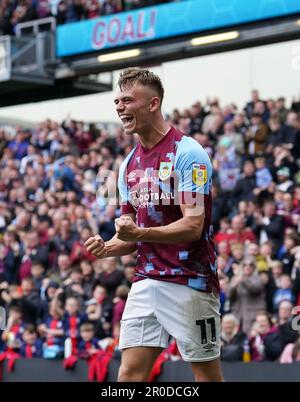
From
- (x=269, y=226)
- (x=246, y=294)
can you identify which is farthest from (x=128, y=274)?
(x=269, y=226)

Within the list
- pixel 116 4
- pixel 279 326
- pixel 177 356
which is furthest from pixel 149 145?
pixel 116 4

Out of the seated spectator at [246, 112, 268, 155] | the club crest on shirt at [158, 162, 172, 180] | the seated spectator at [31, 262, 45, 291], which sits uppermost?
the seated spectator at [246, 112, 268, 155]

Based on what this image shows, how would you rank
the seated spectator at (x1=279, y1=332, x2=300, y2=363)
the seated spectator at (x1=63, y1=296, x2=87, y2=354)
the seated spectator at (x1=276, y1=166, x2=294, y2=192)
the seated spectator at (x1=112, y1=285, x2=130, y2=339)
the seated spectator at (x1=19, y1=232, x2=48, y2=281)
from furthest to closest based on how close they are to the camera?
the seated spectator at (x1=19, y1=232, x2=48, y2=281)
the seated spectator at (x1=276, y1=166, x2=294, y2=192)
the seated spectator at (x1=63, y1=296, x2=87, y2=354)
the seated spectator at (x1=112, y1=285, x2=130, y2=339)
the seated spectator at (x1=279, y1=332, x2=300, y2=363)

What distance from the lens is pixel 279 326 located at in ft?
37.8

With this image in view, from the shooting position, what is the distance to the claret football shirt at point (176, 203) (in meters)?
5.75

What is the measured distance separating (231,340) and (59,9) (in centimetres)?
1232

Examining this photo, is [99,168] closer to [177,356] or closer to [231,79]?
[231,79]

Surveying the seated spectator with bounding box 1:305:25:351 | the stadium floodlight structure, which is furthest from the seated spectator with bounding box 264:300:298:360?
the stadium floodlight structure

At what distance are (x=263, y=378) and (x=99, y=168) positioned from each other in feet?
25.2

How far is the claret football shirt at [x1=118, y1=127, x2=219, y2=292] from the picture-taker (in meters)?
5.75

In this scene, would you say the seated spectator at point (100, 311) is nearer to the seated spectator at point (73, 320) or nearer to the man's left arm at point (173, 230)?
the seated spectator at point (73, 320)

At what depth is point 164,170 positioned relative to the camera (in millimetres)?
5816

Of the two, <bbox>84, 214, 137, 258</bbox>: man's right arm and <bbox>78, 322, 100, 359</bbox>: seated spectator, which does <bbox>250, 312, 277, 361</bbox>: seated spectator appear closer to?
<bbox>78, 322, 100, 359</bbox>: seated spectator

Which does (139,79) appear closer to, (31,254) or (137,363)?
(137,363)
